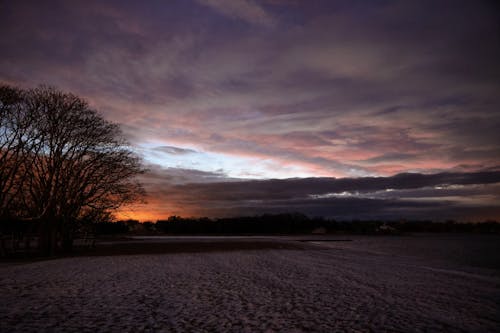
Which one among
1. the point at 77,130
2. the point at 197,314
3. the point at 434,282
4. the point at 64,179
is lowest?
the point at 434,282

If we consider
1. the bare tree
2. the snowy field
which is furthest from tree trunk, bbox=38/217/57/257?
the snowy field

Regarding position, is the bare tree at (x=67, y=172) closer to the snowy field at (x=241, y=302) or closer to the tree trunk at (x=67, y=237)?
the tree trunk at (x=67, y=237)

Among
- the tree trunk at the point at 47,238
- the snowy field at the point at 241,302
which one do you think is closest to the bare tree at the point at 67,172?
the tree trunk at the point at 47,238

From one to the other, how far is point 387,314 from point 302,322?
2.60 meters

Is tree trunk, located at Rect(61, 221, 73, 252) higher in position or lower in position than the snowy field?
higher

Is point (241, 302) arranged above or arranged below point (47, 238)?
below

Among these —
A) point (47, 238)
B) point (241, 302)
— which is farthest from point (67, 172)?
point (241, 302)

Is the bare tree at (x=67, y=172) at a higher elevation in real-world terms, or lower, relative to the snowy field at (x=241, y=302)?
higher

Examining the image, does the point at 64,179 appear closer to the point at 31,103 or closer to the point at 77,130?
the point at 77,130

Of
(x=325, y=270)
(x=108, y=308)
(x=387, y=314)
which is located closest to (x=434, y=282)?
(x=325, y=270)

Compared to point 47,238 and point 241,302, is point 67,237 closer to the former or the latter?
point 47,238

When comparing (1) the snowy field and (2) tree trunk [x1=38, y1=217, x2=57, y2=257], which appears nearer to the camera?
(1) the snowy field

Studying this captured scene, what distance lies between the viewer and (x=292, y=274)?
54.3ft

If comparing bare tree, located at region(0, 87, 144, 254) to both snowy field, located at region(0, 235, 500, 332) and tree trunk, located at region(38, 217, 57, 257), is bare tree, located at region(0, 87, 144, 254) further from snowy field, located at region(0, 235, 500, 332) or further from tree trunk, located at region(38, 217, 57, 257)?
snowy field, located at region(0, 235, 500, 332)
